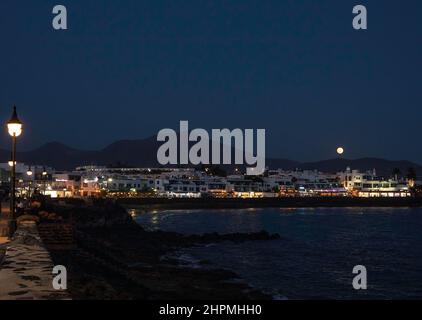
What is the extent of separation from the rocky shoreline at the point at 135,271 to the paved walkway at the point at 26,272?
64cm

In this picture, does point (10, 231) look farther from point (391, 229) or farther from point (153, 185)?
point (153, 185)

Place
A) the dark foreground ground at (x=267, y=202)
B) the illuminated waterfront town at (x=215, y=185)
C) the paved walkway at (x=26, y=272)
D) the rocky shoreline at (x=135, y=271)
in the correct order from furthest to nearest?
the illuminated waterfront town at (x=215, y=185) → the dark foreground ground at (x=267, y=202) → the rocky shoreline at (x=135, y=271) → the paved walkway at (x=26, y=272)

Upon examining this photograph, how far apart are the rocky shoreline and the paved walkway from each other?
0.64 meters

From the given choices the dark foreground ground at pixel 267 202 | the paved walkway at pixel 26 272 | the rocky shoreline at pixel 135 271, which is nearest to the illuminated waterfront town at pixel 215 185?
the dark foreground ground at pixel 267 202

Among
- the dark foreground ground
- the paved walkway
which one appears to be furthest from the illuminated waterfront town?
the paved walkway

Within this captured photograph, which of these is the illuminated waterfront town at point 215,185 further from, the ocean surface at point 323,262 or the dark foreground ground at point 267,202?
the ocean surface at point 323,262

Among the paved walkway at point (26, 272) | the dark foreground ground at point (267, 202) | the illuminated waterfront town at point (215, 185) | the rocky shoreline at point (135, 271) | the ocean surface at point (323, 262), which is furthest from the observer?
the illuminated waterfront town at point (215, 185)

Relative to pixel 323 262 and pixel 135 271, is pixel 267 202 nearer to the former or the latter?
pixel 323 262

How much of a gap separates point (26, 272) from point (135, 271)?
11964 mm

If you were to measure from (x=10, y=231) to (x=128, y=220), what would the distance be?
36324mm

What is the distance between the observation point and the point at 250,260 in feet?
108

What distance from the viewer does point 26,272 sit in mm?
11484

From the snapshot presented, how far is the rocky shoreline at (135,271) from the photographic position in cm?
1385

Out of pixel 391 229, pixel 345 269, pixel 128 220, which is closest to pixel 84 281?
pixel 345 269
